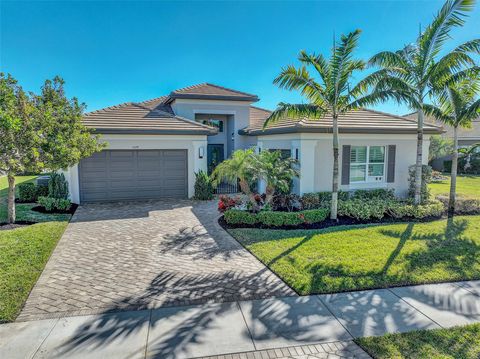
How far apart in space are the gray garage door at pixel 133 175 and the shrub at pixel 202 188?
712mm

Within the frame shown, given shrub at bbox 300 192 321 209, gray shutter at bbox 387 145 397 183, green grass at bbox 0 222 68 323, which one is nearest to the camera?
green grass at bbox 0 222 68 323

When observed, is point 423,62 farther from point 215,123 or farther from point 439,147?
point 439,147

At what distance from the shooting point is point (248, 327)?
4871 millimetres

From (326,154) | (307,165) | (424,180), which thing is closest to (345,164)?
(326,154)

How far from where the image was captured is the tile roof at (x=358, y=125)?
12.7 meters

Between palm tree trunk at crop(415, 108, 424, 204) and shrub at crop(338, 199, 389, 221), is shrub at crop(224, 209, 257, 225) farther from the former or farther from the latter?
palm tree trunk at crop(415, 108, 424, 204)

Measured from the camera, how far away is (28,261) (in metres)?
7.36

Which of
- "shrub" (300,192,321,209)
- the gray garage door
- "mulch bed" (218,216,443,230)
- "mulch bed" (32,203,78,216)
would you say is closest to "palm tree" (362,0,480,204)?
"mulch bed" (218,216,443,230)

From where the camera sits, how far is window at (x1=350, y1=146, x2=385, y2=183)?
1395 centimetres

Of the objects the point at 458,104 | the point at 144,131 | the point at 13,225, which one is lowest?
the point at 13,225

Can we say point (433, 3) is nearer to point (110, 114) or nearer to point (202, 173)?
point (202, 173)

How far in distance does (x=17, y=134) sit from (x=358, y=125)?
12454 mm

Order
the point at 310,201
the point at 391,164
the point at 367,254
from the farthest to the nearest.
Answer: the point at 391,164, the point at 310,201, the point at 367,254

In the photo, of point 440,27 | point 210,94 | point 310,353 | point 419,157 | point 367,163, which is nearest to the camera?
point 310,353
